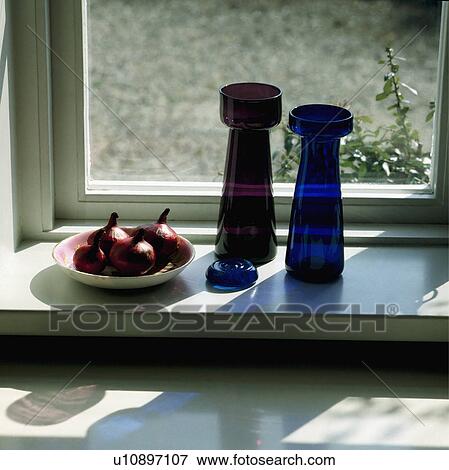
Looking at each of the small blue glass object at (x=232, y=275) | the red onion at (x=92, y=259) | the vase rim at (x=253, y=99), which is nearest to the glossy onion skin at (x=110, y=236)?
the red onion at (x=92, y=259)

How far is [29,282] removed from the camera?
1416 millimetres

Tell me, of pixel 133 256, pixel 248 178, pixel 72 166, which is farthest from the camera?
pixel 72 166

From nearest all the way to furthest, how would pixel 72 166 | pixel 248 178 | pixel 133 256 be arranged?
pixel 133 256
pixel 248 178
pixel 72 166

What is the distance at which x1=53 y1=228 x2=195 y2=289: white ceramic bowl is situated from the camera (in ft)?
4.40

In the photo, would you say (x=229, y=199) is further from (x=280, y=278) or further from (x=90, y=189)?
(x=90, y=189)

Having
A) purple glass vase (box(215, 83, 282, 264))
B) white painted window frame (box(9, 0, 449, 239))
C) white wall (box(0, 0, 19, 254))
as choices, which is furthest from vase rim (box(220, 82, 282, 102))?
white wall (box(0, 0, 19, 254))

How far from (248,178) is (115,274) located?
0.85ft

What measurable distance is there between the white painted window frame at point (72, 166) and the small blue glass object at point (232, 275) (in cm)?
21

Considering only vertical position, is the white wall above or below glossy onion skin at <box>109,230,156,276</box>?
above

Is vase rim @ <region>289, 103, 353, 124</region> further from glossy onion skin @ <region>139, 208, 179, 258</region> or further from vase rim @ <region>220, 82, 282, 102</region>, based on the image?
glossy onion skin @ <region>139, 208, 179, 258</region>

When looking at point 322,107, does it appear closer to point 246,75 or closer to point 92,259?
point 246,75

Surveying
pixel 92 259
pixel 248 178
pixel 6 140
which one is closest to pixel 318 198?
pixel 248 178

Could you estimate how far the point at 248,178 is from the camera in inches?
56.9

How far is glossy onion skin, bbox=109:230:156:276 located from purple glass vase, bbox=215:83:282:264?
0.54 feet
